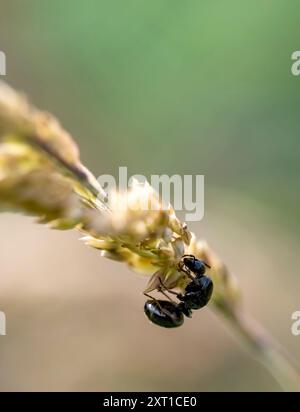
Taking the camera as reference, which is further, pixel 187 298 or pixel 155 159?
pixel 155 159

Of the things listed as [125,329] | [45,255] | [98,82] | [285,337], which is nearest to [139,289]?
[125,329]

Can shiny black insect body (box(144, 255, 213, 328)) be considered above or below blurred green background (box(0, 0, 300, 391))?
below

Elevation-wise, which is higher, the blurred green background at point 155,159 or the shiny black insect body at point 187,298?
A: the blurred green background at point 155,159

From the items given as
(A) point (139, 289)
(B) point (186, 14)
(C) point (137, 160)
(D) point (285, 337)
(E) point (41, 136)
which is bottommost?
(E) point (41, 136)

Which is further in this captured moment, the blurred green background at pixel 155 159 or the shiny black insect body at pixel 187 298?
the blurred green background at pixel 155 159

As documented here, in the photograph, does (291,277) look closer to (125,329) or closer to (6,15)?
(125,329)
